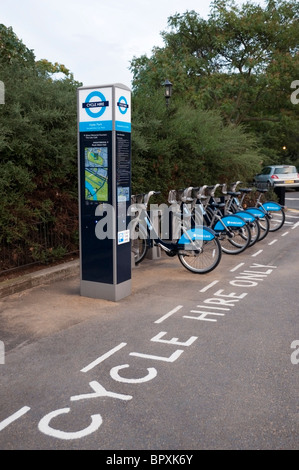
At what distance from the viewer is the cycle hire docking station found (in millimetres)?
5758

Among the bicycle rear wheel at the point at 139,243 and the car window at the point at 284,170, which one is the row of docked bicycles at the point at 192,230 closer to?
the bicycle rear wheel at the point at 139,243

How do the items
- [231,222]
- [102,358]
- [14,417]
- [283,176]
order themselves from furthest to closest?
[283,176] → [231,222] → [102,358] → [14,417]

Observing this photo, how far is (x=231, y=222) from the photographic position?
8688mm

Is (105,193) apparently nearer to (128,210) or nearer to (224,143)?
(128,210)

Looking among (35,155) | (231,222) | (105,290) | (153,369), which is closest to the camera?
(153,369)

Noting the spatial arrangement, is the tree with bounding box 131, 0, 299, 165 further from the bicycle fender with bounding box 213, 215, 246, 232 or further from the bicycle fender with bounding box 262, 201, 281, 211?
the bicycle fender with bounding box 213, 215, 246, 232

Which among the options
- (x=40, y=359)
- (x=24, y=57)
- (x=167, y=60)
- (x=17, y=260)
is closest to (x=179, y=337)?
(x=40, y=359)

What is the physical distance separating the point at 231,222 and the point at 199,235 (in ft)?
5.37

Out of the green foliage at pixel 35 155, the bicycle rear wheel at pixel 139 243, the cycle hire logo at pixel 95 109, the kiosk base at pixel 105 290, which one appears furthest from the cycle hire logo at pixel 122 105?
the bicycle rear wheel at pixel 139 243

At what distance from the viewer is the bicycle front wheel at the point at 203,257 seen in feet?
23.8

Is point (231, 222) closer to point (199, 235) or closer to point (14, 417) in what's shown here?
point (199, 235)

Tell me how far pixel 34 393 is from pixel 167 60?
20.6 meters

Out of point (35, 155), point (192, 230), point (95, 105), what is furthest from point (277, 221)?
→ point (95, 105)

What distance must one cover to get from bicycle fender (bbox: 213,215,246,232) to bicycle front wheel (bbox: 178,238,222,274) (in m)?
1.26
